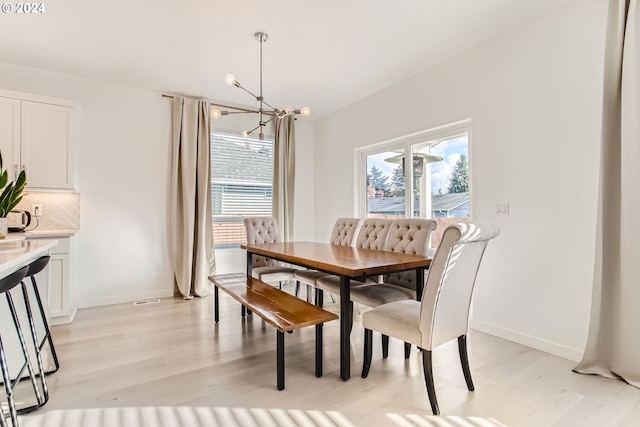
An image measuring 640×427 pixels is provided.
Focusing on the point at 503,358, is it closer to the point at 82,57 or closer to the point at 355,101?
the point at 355,101

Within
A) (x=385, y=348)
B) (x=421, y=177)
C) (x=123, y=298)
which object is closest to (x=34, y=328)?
(x=123, y=298)

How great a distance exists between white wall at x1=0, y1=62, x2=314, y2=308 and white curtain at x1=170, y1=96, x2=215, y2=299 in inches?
5.9

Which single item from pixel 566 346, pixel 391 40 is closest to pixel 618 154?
pixel 566 346

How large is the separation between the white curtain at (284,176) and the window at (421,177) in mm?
1172

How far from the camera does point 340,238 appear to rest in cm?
367

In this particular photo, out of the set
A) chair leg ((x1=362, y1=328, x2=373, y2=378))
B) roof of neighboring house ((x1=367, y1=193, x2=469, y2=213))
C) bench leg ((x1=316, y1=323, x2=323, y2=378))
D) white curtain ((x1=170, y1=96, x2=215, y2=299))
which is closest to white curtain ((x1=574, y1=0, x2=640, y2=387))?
roof of neighboring house ((x1=367, y1=193, x2=469, y2=213))

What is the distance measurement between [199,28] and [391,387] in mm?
3184

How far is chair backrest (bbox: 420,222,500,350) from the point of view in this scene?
5.61 feet

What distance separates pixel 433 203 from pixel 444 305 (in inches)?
82.4

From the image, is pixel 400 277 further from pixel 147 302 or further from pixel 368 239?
pixel 147 302

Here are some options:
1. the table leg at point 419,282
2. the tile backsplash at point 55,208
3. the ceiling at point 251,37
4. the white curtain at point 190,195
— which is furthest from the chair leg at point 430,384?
the tile backsplash at point 55,208

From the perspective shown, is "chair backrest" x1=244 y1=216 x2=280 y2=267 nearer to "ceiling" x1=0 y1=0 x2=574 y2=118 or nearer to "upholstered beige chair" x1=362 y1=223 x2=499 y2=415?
"ceiling" x1=0 y1=0 x2=574 y2=118

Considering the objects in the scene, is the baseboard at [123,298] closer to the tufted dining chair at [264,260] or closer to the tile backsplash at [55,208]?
the tile backsplash at [55,208]

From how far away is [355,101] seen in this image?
4.70 metres
